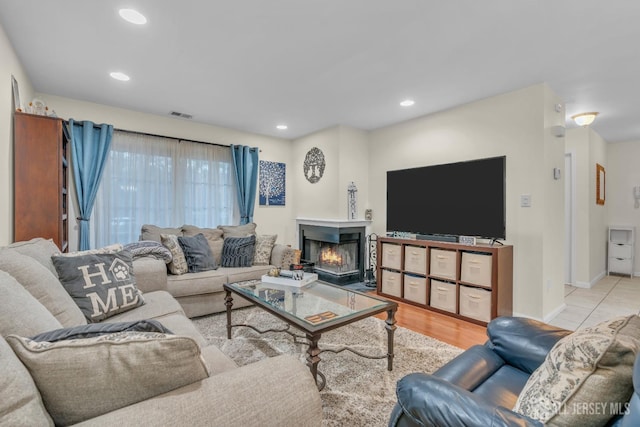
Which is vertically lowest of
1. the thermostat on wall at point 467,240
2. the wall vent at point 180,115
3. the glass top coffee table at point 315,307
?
the glass top coffee table at point 315,307

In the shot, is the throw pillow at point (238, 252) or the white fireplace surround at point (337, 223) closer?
the throw pillow at point (238, 252)

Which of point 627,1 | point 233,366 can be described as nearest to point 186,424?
point 233,366

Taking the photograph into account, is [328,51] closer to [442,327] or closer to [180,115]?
[180,115]

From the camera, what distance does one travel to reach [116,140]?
3787mm

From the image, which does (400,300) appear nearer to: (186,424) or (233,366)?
(233,366)

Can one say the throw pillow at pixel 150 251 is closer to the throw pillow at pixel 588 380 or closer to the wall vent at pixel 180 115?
the wall vent at pixel 180 115

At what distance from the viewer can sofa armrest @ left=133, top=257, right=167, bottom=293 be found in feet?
8.52

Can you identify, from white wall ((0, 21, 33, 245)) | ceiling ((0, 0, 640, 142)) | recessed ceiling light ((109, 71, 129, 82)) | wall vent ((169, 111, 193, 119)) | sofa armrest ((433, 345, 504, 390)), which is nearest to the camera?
sofa armrest ((433, 345, 504, 390))

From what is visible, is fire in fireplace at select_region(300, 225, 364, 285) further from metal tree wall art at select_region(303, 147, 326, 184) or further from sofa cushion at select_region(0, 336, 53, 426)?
sofa cushion at select_region(0, 336, 53, 426)

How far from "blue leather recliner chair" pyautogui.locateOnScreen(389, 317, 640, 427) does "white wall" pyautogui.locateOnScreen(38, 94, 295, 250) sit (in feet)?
13.1

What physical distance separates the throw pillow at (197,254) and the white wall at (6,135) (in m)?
1.38

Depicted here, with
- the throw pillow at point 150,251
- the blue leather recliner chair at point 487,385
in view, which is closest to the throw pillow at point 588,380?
the blue leather recliner chair at point 487,385

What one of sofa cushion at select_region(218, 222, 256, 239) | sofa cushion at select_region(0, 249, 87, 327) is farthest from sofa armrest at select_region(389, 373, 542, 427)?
sofa cushion at select_region(218, 222, 256, 239)

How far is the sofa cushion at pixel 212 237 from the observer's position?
147 inches
